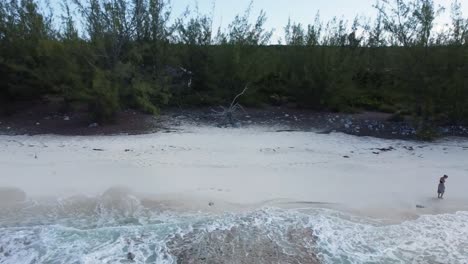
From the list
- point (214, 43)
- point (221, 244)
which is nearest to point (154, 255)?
point (221, 244)

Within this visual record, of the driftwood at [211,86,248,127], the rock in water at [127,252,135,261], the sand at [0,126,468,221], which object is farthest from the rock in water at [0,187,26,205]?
the driftwood at [211,86,248,127]

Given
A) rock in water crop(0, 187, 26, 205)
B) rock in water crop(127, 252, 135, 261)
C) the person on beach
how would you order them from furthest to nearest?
1. the person on beach
2. rock in water crop(0, 187, 26, 205)
3. rock in water crop(127, 252, 135, 261)

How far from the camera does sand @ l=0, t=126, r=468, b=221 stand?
7.71m

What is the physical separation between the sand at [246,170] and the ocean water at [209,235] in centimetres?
38

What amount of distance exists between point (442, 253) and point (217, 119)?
890cm

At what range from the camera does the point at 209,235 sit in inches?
256

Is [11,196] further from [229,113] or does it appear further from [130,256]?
[229,113]

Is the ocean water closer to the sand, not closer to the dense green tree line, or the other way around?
the sand

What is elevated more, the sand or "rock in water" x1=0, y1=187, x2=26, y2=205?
the sand

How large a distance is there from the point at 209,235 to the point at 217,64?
33.3ft

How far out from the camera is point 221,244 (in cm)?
627

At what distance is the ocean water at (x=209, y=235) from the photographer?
237 inches

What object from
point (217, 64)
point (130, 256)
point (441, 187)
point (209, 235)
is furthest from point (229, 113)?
point (130, 256)

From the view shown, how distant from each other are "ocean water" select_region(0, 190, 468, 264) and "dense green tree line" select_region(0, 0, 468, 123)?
5.92 meters
